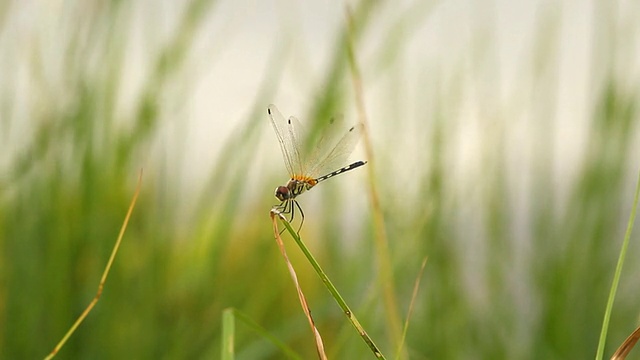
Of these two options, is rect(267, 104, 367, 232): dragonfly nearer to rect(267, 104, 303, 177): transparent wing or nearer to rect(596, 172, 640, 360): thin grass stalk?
rect(267, 104, 303, 177): transparent wing

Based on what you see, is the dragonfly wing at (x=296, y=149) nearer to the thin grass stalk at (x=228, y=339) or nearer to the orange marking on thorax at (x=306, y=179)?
the orange marking on thorax at (x=306, y=179)

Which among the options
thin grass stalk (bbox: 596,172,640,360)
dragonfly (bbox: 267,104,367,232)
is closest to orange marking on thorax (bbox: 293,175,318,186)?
dragonfly (bbox: 267,104,367,232)

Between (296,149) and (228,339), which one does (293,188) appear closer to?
(296,149)

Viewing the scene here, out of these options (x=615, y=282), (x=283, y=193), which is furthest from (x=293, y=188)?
(x=615, y=282)

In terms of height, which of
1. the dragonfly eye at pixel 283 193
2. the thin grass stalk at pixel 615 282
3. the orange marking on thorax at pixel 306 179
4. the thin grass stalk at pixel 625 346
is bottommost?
the thin grass stalk at pixel 625 346

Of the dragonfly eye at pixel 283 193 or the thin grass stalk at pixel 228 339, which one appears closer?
the thin grass stalk at pixel 228 339

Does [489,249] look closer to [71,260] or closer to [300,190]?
[71,260]

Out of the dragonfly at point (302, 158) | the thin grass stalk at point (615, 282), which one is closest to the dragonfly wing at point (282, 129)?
the dragonfly at point (302, 158)
